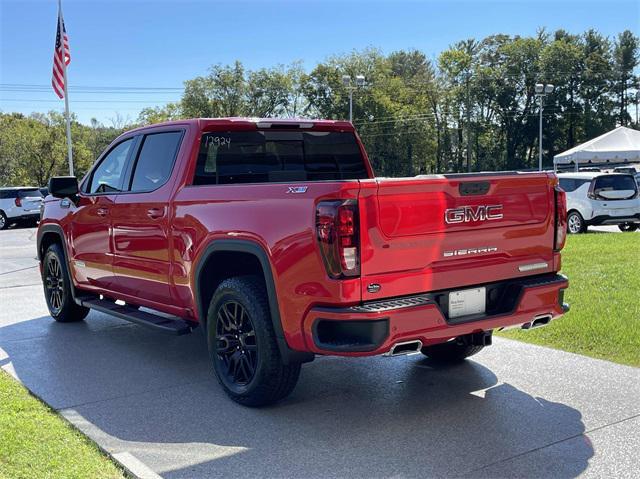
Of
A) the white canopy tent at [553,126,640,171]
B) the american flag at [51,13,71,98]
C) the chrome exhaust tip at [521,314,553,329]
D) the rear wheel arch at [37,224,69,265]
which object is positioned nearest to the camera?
the chrome exhaust tip at [521,314,553,329]

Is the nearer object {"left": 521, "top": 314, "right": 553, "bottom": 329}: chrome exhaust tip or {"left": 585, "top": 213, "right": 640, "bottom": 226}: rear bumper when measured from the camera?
{"left": 521, "top": 314, "right": 553, "bottom": 329}: chrome exhaust tip

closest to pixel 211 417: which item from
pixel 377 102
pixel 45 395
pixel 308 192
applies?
pixel 45 395

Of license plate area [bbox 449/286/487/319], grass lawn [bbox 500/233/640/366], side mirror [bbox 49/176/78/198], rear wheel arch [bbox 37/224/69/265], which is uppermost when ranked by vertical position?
side mirror [bbox 49/176/78/198]

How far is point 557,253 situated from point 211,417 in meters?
2.70

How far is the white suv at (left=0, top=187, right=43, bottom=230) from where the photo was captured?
972 inches

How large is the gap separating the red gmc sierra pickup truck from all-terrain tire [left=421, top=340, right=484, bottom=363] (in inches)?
0.5

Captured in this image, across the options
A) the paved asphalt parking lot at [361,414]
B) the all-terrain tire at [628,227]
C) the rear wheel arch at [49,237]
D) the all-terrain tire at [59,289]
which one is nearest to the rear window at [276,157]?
the paved asphalt parking lot at [361,414]

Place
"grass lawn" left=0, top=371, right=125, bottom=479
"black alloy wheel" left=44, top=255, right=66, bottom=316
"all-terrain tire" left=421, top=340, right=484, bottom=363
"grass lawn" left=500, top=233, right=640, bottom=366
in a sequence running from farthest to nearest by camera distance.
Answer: "black alloy wheel" left=44, top=255, right=66, bottom=316 < "grass lawn" left=500, top=233, right=640, bottom=366 < "all-terrain tire" left=421, top=340, right=484, bottom=363 < "grass lawn" left=0, top=371, right=125, bottom=479

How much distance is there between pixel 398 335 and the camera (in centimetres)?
378

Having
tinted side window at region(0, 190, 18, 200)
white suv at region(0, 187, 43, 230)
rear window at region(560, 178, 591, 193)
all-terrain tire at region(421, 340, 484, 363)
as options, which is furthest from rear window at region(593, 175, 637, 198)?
tinted side window at region(0, 190, 18, 200)

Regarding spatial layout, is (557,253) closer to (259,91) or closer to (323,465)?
(323,465)

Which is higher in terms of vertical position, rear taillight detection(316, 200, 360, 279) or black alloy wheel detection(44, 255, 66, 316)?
rear taillight detection(316, 200, 360, 279)

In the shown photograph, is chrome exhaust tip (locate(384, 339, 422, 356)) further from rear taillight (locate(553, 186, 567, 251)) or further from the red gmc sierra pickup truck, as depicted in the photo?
rear taillight (locate(553, 186, 567, 251))

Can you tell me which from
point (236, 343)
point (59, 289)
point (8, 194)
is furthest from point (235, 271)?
point (8, 194)
